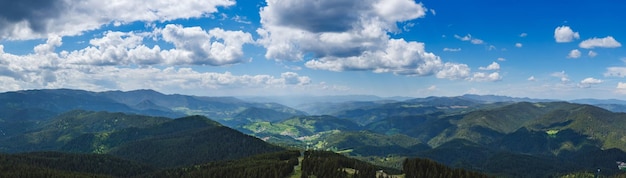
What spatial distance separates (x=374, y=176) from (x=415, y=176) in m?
18.6

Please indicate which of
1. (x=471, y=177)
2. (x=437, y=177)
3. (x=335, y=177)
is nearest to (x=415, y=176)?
(x=437, y=177)

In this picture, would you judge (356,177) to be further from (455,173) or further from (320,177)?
(455,173)

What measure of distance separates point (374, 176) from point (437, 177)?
27.8m

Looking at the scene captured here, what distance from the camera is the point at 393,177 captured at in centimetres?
19662

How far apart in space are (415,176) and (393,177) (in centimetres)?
1063

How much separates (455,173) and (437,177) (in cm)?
874

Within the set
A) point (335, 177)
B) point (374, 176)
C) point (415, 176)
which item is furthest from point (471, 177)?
point (335, 177)

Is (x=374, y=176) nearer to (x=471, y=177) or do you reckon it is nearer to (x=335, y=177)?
(x=335, y=177)

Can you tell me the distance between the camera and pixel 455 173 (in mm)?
195250

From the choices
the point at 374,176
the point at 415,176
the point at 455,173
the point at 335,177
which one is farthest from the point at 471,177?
the point at 335,177

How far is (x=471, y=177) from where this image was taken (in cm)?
19275

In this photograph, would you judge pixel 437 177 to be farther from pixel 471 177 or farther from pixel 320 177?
pixel 320 177

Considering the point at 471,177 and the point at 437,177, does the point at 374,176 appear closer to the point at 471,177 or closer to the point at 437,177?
the point at 437,177

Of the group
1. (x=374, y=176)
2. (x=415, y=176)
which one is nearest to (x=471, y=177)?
(x=415, y=176)
